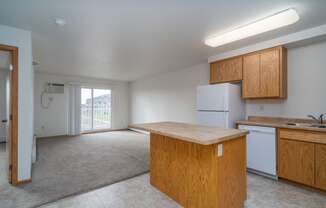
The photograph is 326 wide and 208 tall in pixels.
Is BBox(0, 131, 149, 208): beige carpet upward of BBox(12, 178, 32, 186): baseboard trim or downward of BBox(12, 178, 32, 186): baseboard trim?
downward

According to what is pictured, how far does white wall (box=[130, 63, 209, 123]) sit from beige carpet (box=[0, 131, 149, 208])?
1.64m

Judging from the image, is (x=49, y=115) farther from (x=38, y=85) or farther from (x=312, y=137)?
(x=312, y=137)

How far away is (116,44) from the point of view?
10.5 feet

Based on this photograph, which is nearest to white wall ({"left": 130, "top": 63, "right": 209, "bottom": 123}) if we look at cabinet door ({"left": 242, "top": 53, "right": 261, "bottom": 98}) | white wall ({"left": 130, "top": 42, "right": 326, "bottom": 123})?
white wall ({"left": 130, "top": 42, "right": 326, "bottom": 123})

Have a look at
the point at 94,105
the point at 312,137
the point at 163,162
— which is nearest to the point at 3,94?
the point at 94,105

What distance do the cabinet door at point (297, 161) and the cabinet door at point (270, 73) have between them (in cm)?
88

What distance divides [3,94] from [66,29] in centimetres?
451

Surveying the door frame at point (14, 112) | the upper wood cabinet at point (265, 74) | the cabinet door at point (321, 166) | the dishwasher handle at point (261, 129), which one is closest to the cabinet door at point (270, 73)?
the upper wood cabinet at point (265, 74)

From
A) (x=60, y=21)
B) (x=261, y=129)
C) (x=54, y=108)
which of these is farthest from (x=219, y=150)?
(x=54, y=108)

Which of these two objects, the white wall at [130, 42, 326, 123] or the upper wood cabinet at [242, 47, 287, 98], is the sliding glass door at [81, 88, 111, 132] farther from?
the upper wood cabinet at [242, 47, 287, 98]

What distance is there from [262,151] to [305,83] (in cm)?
140

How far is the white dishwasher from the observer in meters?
2.74

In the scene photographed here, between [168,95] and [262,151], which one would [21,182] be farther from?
[168,95]

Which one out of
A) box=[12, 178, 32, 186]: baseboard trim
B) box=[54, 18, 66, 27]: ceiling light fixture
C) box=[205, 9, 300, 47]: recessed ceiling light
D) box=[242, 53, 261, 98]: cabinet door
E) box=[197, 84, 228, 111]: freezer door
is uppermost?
box=[54, 18, 66, 27]: ceiling light fixture
